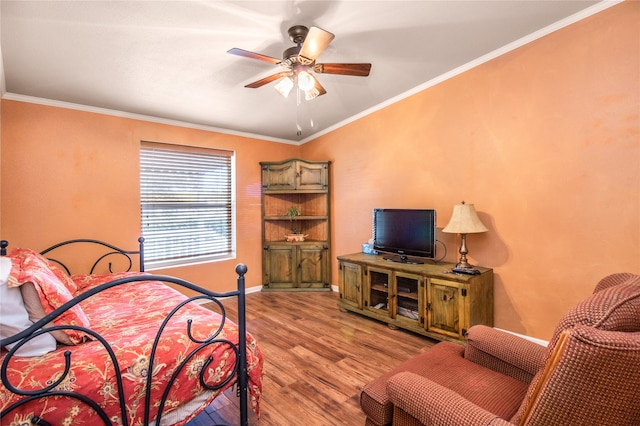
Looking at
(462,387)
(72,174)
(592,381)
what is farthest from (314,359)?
(72,174)

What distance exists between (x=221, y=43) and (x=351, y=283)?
2.82m

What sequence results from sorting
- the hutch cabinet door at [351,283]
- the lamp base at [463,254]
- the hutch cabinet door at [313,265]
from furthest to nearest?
the hutch cabinet door at [313,265], the hutch cabinet door at [351,283], the lamp base at [463,254]

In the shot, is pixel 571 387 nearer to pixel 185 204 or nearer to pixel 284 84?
pixel 284 84

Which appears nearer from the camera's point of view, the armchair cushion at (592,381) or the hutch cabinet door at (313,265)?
the armchair cushion at (592,381)

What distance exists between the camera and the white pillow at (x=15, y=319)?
119 cm

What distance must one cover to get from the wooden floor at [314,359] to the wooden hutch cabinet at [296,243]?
57 cm

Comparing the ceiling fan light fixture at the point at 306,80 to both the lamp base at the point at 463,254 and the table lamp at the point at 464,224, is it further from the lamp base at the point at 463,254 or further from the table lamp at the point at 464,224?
the lamp base at the point at 463,254

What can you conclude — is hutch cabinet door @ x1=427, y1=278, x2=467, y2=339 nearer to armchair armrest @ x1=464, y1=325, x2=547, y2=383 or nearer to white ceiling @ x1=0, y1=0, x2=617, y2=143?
armchair armrest @ x1=464, y1=325, x2=547, y2=383

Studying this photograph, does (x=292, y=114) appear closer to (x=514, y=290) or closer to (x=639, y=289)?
(x=514, y=290)

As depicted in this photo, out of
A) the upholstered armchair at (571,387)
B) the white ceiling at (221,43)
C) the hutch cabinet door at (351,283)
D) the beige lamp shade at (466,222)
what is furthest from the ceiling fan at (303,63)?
the hutch cabinet door at (351,283)

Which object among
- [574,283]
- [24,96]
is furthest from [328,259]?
[24,96]

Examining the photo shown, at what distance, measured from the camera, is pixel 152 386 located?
4.28ft

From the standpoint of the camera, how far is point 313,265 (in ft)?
14.9

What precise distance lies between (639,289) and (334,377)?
191 cm
